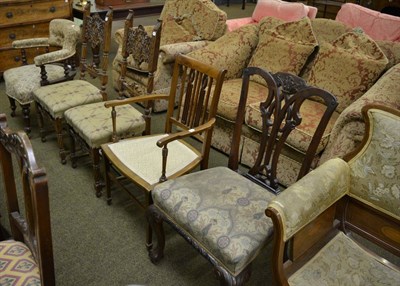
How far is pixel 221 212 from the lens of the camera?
155cm

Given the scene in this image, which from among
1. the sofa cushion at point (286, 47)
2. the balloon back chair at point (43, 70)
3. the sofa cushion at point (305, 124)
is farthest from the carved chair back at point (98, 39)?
the sofa cushion at point (286, 47)

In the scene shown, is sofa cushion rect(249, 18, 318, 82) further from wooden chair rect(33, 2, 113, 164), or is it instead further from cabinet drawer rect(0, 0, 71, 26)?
cabinet drawer rect(0, 0, 71, 26)

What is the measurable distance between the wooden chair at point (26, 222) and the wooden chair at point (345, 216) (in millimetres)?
676

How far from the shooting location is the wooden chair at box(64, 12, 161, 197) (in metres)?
2.24

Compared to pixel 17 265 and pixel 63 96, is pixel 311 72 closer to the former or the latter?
pixel 63 96

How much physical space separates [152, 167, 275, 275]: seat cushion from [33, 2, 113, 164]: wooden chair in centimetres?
117

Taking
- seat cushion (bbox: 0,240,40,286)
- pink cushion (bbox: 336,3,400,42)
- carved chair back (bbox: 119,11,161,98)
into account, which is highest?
pink cushion (bbox: 336,3,400,42)

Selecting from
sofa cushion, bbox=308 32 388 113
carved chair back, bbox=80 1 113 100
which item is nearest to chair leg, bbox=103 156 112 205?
carved chair back, bbox=80 1 113 100

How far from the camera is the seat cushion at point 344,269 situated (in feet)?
4.25

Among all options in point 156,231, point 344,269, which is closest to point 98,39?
point 156,231

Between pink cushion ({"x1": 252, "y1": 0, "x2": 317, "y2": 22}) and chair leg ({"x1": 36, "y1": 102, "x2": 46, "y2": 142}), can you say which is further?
pink cushion ({"x1": 252, "y1": 0, "x2": 317, "y2": 22})

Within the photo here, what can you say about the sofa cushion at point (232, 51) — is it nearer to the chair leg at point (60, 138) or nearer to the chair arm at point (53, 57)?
the chair arm at point (53, 57)

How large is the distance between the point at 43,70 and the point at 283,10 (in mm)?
2285

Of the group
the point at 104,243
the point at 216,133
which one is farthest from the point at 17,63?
the point at 104,243
